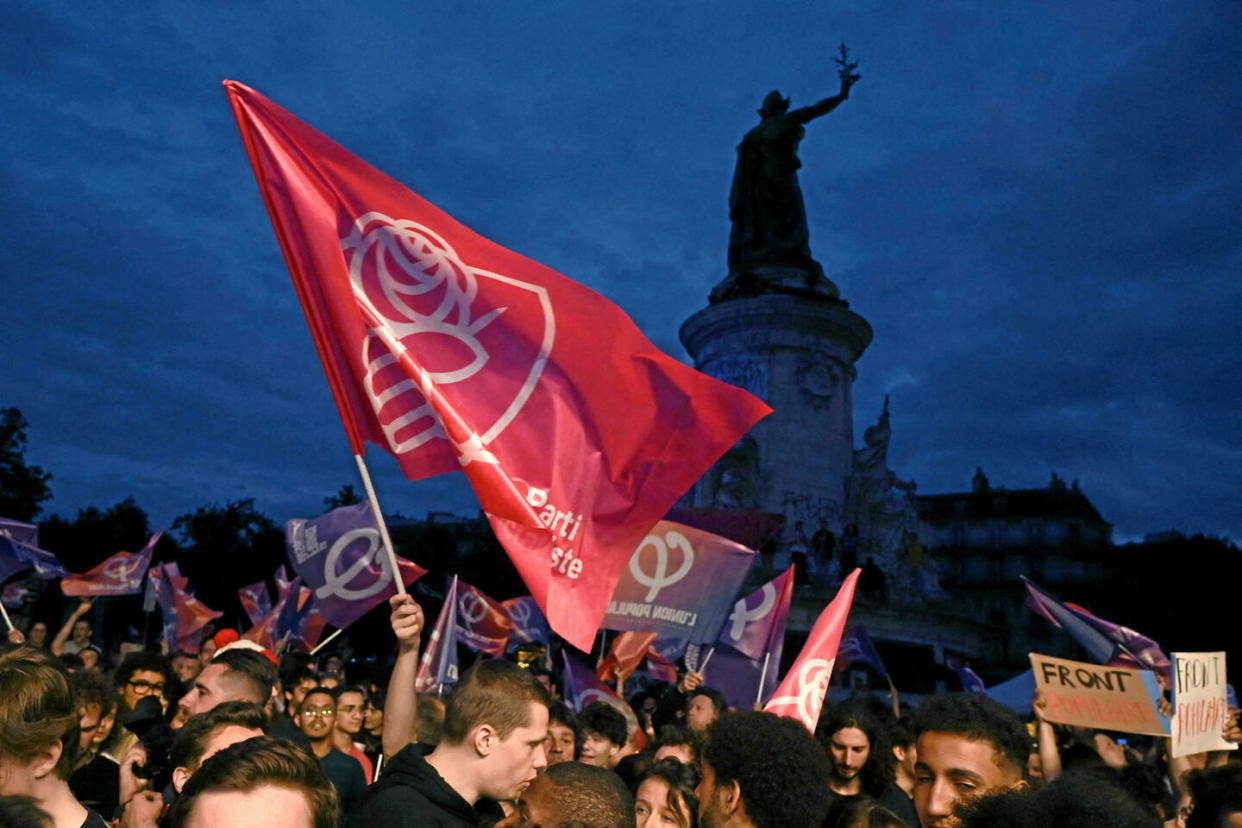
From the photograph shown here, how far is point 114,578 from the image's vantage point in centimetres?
1817

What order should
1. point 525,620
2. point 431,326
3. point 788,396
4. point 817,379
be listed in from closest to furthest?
point 431,326
point 525,620
point 788,396
point 817,379

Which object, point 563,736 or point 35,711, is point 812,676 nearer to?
point 563,736

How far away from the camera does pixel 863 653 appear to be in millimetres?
16047

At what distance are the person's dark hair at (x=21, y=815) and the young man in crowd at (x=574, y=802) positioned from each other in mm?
1664

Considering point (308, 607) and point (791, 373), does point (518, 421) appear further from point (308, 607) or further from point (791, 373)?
point (791, 373)

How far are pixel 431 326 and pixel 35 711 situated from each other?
8.62ft

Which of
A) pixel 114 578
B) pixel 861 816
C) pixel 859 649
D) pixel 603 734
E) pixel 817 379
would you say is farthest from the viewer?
pixel 817 379

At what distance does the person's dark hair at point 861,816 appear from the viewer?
3.70 m

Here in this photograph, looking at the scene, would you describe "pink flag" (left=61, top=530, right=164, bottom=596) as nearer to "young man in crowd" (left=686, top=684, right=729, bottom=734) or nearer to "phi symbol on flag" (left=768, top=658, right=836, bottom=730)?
"young man in crowd" (left=686, top=684, right=729, bottom=734)

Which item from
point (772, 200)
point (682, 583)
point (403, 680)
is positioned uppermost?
point (772, 200)

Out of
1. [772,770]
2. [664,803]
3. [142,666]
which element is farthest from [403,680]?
[142,666]

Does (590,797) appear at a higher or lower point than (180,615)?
lower

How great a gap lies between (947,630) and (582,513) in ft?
91.7

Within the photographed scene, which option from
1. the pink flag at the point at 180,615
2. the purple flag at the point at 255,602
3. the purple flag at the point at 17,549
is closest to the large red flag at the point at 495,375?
the purple flag at the point at 17,549
